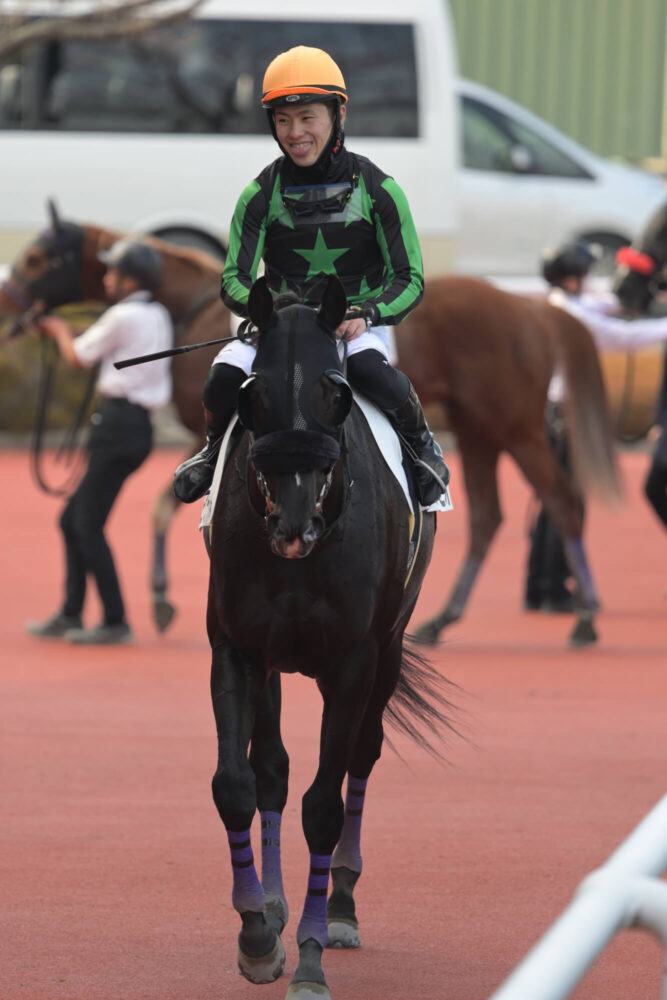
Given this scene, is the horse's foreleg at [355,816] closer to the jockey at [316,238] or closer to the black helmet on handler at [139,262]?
the jockey at [316,238]

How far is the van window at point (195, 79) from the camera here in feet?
56.3

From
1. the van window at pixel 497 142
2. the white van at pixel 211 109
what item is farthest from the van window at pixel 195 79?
the van window at pixel 497 142

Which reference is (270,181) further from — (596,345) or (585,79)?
(585,79)

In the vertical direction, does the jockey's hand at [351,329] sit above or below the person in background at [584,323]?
above

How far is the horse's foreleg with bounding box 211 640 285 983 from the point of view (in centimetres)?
406

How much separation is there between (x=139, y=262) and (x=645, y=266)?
9.08 feet

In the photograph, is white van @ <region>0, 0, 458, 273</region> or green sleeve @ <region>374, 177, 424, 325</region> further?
white van @ <region>0, 0, 458, 273</region>

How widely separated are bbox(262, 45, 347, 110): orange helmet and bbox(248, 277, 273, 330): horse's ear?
595 mm

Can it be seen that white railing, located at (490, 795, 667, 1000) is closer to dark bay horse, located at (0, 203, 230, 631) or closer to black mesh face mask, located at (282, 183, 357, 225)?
black mesh face mask, located at (282, 183, 357, 225)

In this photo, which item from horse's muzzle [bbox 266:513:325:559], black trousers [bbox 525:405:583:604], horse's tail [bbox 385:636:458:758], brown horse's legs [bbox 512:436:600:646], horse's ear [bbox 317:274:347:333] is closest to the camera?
horse's muzzle [bbox 266:513:325:559]

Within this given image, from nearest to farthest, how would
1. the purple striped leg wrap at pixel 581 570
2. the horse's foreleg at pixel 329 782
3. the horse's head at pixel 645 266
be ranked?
the horse's foreleg at pixel 329 782 < the purple striped leg wrap at pixel 581 570 < the horse's head at pixel 645 266

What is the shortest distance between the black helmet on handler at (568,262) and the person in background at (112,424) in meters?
2.56

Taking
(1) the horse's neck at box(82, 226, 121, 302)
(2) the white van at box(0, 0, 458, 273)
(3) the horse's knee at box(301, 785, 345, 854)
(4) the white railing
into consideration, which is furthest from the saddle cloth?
(2) the white van at box(0, 0, 458, 273)

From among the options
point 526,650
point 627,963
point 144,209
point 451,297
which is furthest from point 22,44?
point 627,963
